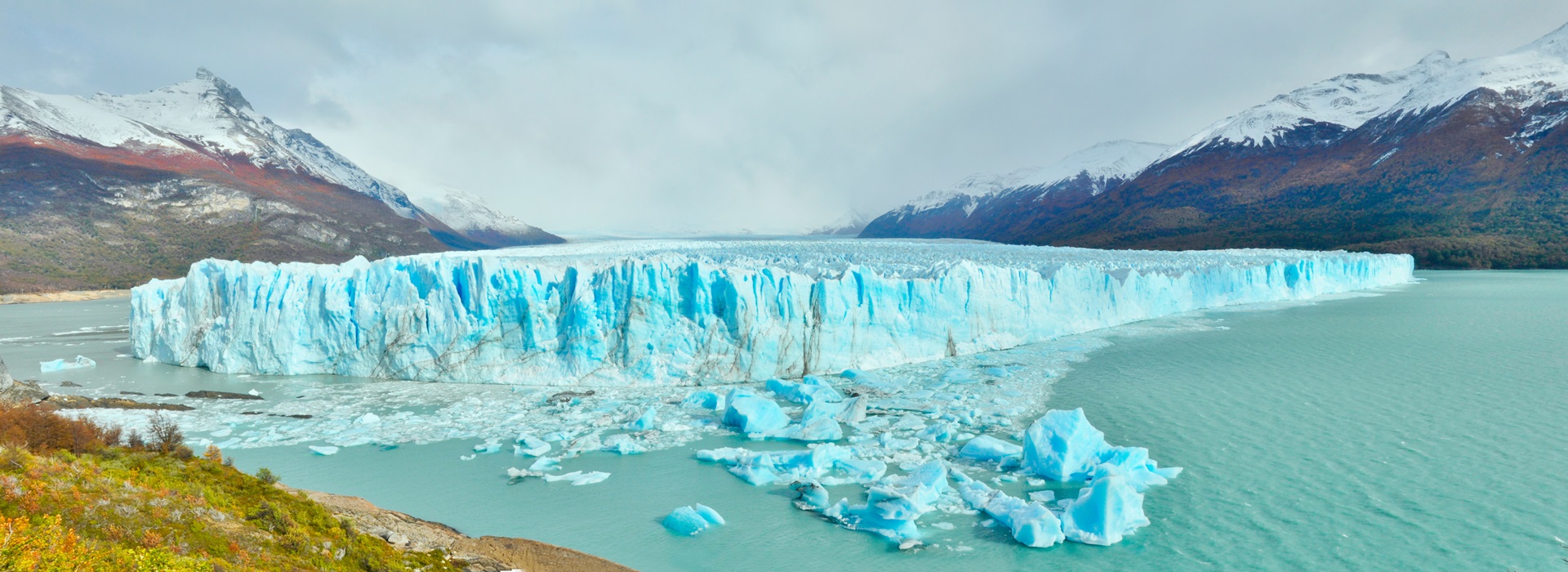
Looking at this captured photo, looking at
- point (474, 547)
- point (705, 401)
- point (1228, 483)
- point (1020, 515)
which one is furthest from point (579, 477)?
point (1228, 483)

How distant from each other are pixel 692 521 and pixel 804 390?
5.13 m

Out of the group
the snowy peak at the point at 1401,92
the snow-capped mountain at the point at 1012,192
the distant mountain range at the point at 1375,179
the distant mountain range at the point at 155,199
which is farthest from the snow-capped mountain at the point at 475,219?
the snowy peak at the point at 1401,92

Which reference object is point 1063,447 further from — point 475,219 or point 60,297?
point 475,219

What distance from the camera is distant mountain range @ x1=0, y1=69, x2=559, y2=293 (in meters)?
41.6

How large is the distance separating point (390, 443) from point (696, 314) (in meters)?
5.67

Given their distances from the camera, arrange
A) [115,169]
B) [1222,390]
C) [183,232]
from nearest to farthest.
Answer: [1222,390], [183,232], [115,169]

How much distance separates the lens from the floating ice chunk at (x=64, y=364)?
14.6m

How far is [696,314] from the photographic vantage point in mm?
13125

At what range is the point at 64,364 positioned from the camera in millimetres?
14898

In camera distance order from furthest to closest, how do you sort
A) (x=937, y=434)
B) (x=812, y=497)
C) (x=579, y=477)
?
(x=937, y=434)
(x=579, y=477)
(x=812, y=497)

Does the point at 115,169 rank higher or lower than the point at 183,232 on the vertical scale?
higher

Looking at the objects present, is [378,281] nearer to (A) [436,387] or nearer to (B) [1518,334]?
(A) [436,387]

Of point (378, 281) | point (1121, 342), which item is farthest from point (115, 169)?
point (1121, 342)

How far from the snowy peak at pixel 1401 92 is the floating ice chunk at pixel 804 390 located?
8242 centimetres
